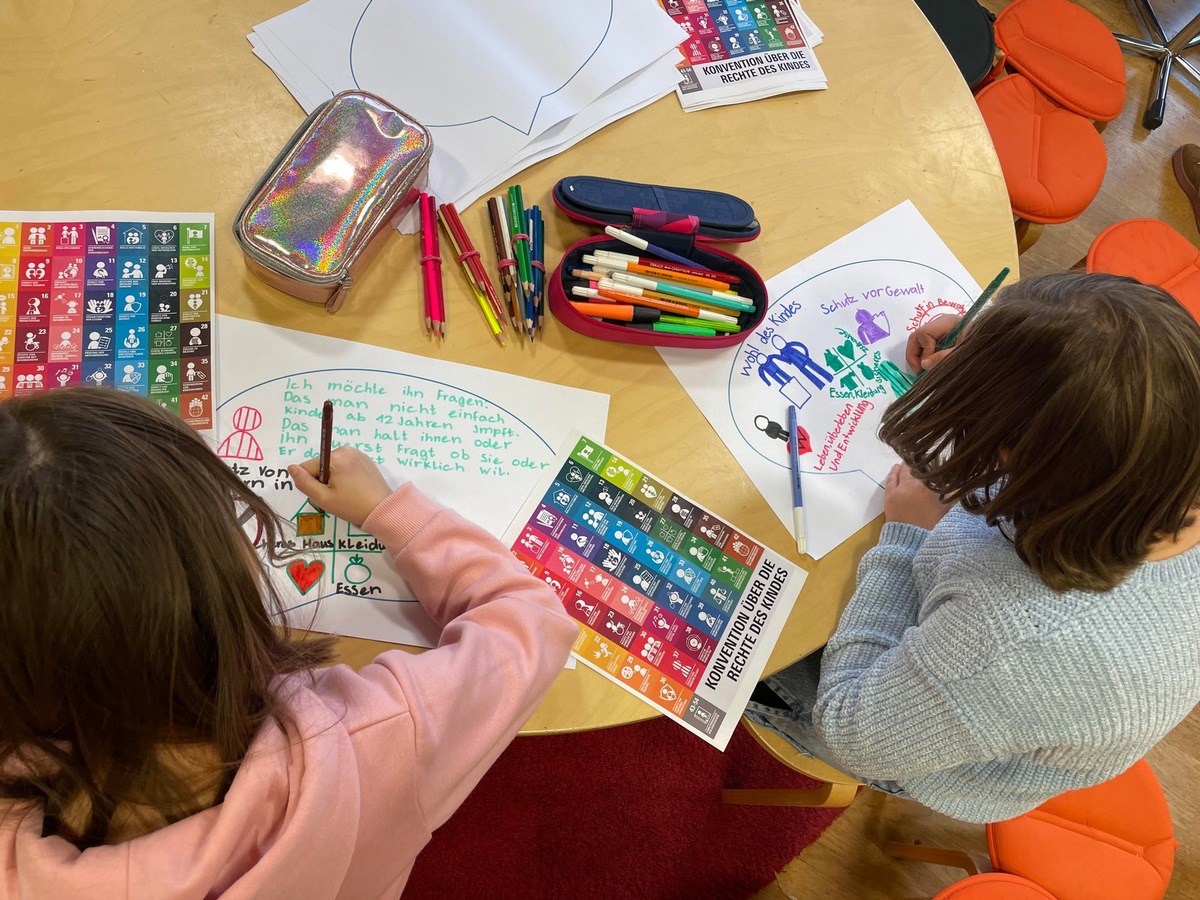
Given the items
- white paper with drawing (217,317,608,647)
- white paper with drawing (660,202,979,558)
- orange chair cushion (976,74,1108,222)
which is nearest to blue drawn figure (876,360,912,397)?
white paper with drawing (660,202,979,558)

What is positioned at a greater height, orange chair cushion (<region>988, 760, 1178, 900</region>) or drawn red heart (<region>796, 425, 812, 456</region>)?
drawn red heart (<region>796, 425, 812, 456</region>)

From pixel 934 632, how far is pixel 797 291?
39 cm

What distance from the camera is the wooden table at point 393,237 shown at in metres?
0.80

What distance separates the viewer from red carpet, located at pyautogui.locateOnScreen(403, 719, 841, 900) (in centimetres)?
132

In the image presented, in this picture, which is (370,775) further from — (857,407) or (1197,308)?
(1197,308)

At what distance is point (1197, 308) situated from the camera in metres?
1.36

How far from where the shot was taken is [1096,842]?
42.4 inches

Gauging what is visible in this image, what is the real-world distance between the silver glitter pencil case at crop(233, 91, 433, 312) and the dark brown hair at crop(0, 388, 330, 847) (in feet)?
0.88

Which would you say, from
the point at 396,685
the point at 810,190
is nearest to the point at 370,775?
the point at 396,685

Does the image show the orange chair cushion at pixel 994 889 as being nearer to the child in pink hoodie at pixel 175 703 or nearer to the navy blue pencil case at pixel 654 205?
the child in pink hoodie at pixel 175 703

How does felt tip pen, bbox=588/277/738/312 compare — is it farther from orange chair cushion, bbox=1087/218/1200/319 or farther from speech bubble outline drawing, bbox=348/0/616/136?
orange chair cushion, bbox=1087/218/1200/319

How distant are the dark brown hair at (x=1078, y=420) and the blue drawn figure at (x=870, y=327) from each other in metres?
0.18

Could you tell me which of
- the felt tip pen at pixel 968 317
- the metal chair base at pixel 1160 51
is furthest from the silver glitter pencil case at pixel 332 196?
the metal chair base at pixel 1160 51

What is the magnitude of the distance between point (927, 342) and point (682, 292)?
29 centimetres
